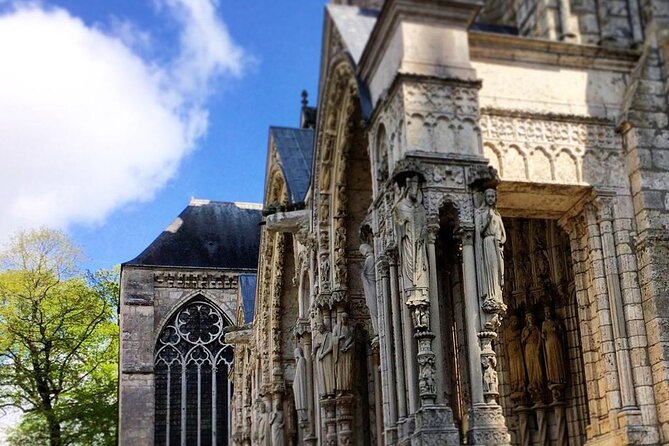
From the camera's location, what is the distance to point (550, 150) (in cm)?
1052

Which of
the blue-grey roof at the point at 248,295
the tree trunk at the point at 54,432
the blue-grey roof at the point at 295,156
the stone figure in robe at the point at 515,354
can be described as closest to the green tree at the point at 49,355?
the tree trunk at the point at 54,432

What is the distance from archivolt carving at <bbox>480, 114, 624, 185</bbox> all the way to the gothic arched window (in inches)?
718

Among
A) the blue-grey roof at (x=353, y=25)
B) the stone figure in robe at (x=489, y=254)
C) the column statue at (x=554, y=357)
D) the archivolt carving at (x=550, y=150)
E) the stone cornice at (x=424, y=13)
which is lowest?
the column statue at (x=554, y=357)

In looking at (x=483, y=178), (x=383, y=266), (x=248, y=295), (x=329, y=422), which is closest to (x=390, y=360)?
(x=383, y=266)

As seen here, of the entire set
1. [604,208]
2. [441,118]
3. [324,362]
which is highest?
[441,118]

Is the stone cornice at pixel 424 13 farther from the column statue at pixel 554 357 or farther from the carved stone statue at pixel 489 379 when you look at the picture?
the column statue at pixel 554 357

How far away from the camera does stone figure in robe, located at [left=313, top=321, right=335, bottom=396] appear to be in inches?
517

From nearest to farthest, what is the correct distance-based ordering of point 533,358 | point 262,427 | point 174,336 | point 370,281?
point 370,281 < point 533,358 < point 262,427 < point 174,336

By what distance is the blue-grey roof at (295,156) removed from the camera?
1668 cm

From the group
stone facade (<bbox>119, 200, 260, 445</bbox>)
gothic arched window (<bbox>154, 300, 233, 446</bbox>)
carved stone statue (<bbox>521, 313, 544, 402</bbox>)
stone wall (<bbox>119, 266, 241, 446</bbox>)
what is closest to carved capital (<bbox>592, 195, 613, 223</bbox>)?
carved stone statue (<bbox>521, 313, 544, 402</bbox>)

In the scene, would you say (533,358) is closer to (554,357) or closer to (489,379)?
(554,357)

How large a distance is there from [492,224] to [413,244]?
825 millimetres

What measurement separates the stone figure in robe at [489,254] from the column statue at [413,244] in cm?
54

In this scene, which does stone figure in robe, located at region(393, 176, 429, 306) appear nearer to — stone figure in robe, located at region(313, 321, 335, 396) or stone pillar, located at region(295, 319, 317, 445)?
stone figure in robe, located at region(313, 321, 335, 396)
